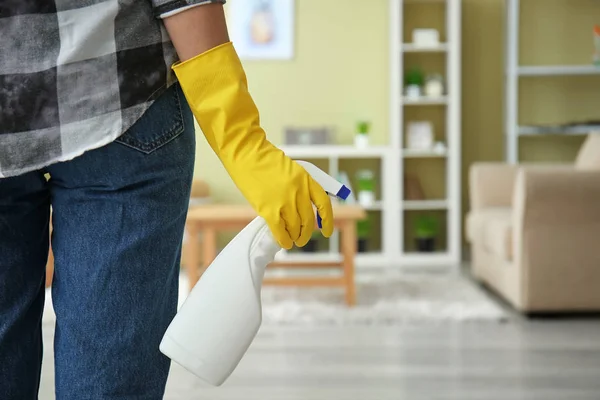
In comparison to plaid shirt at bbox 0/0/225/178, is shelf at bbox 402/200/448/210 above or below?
below

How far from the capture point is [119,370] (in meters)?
0.95

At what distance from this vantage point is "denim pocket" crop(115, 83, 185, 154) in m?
0.92

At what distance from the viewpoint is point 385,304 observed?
3.98 metres

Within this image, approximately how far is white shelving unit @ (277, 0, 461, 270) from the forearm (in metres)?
4.52

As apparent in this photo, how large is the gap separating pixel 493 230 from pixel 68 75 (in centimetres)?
347

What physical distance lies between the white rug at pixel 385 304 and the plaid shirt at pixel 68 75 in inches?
110

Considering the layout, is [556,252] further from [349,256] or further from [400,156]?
[400,156]

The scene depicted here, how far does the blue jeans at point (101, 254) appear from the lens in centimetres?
93

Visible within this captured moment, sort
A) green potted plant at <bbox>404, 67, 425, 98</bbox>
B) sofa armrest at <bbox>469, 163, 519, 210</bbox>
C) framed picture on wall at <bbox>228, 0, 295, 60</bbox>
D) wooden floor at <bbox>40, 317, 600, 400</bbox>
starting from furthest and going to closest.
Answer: framed picture on wall at <bbox>228, 0, 295, 60</bbox>, green potted plant at <bbox>404, 67, 425, 98</bbox>, sofa armrest at <bbox>469, 163, 519, 210</bbox>, wooden floor at <bbox>40, 317, 600, 400</bbox>

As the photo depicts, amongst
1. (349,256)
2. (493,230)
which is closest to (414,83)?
(493,230)

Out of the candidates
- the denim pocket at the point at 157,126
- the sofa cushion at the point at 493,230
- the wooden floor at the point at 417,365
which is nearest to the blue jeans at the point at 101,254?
the denim pocket at the point at 157,126

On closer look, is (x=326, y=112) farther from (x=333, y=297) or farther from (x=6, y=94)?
(x=6, y=94)

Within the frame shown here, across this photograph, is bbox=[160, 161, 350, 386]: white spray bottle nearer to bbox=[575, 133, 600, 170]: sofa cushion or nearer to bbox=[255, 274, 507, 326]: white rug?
bbox=[255, 274, 507, 326]: white rug

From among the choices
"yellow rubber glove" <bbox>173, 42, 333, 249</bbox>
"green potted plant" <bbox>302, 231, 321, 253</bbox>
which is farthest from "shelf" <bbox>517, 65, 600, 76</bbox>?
"yellow rubber glove" <bbox>173, 42, 333, 249</bbox>
